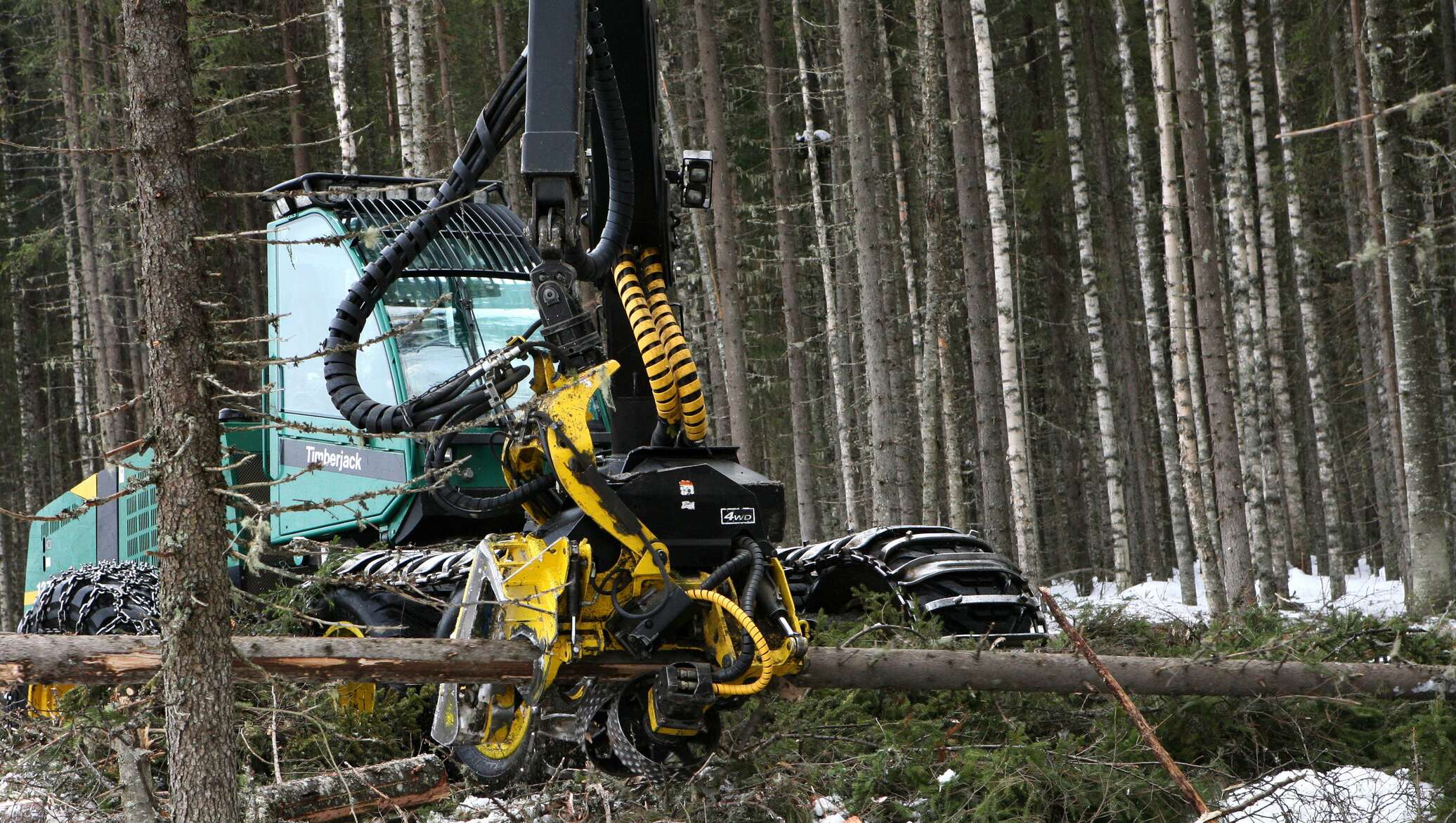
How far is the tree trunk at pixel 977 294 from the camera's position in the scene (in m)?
14.1

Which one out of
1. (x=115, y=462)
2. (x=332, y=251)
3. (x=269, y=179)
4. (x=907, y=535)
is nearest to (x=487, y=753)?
(x=115, y=462)

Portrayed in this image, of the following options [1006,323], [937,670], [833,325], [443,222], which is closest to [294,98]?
[833,325]

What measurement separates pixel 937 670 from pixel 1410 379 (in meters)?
7.50

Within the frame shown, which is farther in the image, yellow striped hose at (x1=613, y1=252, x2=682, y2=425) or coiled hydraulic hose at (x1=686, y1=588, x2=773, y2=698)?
yellow striped hose at (x1=613, y1=252, x2=682, y2=425)

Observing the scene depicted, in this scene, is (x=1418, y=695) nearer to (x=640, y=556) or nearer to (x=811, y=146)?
(x=640, y=556)

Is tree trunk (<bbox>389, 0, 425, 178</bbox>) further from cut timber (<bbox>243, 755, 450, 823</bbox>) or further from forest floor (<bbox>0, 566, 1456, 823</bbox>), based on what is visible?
cut timber (<bbox>243, 755, 450, 823</bbox>)

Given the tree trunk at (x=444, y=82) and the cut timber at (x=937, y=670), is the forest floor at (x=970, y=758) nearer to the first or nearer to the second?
the cut timber at (x=937, y=670)

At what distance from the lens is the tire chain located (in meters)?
6.57

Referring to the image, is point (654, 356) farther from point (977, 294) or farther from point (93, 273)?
point (93, 273)

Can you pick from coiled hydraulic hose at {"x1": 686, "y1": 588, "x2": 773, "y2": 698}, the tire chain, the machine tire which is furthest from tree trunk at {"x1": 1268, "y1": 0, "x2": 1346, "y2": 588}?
the tire chain

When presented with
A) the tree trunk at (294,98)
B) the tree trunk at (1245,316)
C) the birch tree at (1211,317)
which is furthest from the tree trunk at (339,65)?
the tree trunk at (1245,316)

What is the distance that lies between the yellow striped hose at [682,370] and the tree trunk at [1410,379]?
7560 millimetres

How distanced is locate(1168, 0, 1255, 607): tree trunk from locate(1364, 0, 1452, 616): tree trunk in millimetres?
1380

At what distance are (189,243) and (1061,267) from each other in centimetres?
2213
